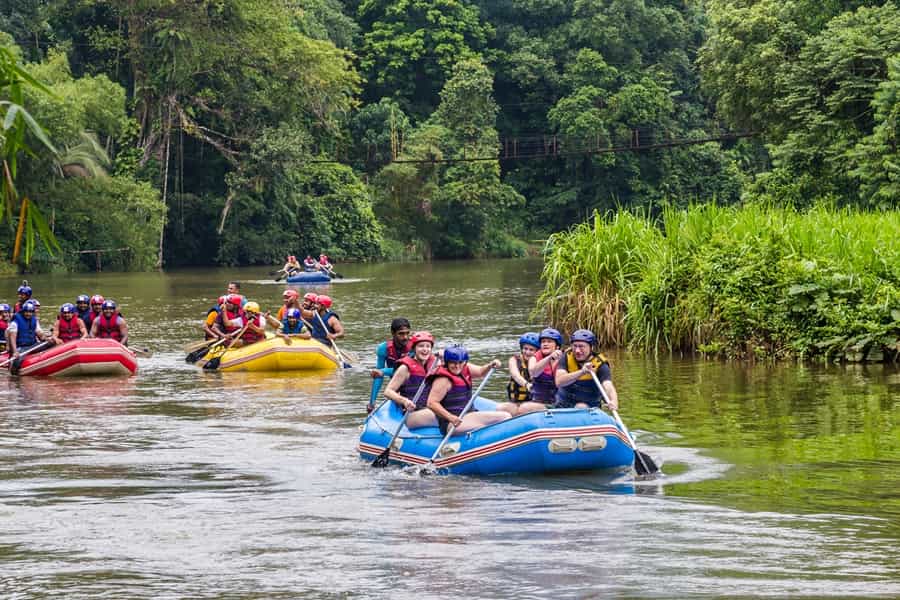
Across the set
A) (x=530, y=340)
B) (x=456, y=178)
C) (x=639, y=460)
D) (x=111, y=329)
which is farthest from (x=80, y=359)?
(x=456, y=178)

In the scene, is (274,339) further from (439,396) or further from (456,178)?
(456,178)

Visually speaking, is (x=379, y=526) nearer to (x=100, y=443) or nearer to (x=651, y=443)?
(x=651, y=443)

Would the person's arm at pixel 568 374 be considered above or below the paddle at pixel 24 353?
above

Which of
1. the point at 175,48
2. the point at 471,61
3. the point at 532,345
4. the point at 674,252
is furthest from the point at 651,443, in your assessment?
the point at 471,61

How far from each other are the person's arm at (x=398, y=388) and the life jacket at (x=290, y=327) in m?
10.1

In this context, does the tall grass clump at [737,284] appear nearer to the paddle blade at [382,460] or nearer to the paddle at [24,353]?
the paddle at [24,353]

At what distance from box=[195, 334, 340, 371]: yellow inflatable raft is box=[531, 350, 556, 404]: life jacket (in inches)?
386

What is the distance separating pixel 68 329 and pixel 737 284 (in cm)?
1061

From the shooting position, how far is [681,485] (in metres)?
12.7

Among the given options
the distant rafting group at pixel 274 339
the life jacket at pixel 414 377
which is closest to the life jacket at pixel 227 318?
the distant rafting group at pixel 274 339

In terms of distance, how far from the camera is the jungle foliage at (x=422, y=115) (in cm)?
3572

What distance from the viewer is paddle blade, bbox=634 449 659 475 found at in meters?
13.0

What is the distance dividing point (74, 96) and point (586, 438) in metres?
45.6

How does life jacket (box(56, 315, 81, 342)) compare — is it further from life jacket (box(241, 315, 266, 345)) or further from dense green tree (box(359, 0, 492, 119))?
dense green tree (box(359, 0, 492, 119))
